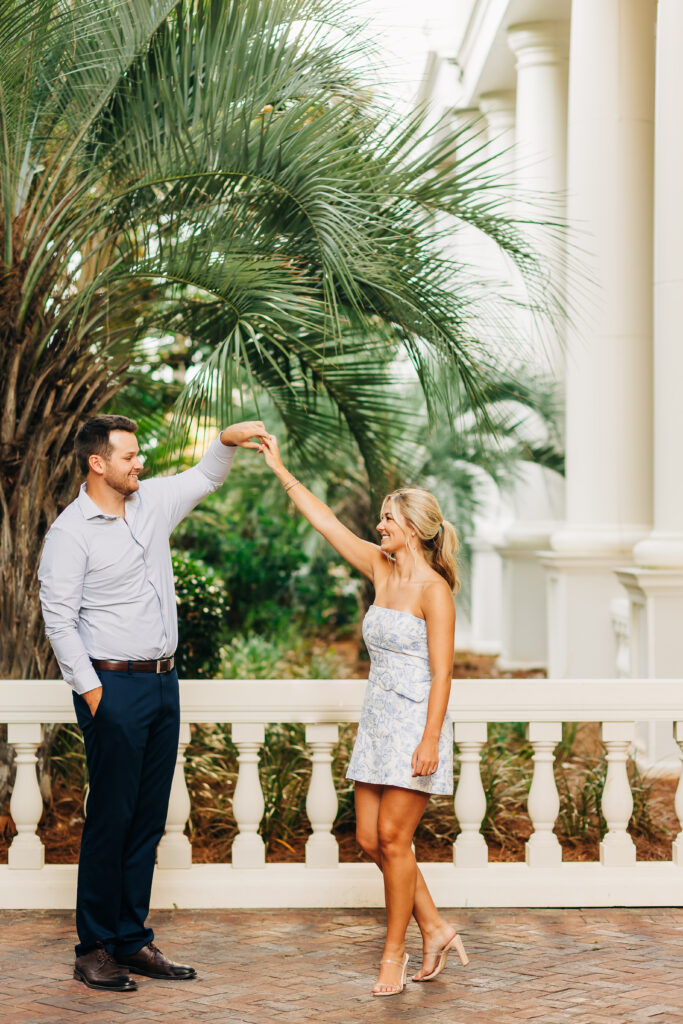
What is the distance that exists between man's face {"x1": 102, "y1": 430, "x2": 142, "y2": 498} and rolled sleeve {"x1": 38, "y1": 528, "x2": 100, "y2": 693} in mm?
259

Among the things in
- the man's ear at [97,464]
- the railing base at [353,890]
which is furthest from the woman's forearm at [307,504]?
the railing base at [353,890]

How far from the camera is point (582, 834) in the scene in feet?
19.5

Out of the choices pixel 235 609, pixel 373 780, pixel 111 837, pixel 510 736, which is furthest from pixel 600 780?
pixel 235 609

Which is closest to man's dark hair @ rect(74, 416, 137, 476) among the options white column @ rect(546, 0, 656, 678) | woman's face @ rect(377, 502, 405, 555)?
woman's face @ rect(377, 502, 405, 555)

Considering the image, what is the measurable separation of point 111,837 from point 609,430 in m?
6.74

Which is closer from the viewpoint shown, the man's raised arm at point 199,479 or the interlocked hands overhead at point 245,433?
the interlocked hands overhead at point 245,433

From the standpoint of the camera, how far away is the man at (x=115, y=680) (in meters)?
4.19

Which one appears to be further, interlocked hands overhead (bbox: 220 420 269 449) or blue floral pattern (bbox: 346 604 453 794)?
interlocked hands overhead (bbox: 220 420 269 449)

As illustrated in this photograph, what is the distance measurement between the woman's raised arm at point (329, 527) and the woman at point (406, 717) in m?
0.05

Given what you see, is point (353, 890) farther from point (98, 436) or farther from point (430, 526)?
point (98, 436)

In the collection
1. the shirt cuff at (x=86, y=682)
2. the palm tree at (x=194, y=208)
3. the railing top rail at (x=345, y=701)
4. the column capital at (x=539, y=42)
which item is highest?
the column capital at (x=539, y=42)

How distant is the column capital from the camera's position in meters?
12.9

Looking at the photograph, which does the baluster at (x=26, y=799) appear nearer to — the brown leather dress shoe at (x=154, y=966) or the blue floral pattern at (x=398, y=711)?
the brown leather dress shoe at (x=154, y=966)

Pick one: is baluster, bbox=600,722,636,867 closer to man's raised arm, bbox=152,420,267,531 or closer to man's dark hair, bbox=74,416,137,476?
man's raised arm, bbox=152,420,267,531
